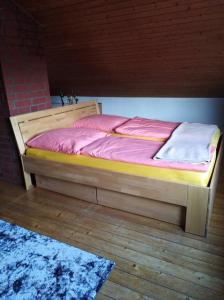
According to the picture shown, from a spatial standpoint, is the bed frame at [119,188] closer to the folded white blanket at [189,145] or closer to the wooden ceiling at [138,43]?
the folded white blanket at [189,145]

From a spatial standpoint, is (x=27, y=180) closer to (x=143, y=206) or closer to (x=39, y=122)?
(x=39, y=122)

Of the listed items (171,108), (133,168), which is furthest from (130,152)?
(171,108)

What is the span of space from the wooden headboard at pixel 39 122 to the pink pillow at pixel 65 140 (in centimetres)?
10

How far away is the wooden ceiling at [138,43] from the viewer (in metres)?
2.47

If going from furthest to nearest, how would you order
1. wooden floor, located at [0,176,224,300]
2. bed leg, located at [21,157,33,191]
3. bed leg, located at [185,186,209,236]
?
bed leg, located at [21,157,33,191] → bed leg, located at [185,186,209,236] → wooden floor, located at [0,176,224,300]

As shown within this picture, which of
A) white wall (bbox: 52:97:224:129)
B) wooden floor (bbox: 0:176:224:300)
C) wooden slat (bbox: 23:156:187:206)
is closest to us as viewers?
wooden floor (bbox: 0:176:224:300)

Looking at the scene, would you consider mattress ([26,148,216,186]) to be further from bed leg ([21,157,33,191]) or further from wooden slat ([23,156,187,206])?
bed leg ([21,157,33,191])

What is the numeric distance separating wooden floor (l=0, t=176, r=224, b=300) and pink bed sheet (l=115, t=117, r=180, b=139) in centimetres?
88

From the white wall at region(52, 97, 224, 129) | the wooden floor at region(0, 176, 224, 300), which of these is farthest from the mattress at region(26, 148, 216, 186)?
the white wall at region(52, 97, 224, 129)

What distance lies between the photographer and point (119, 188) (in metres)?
2.14

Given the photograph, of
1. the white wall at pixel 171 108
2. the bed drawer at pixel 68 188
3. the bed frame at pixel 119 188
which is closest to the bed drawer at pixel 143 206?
the bed frame at pixel 119 188

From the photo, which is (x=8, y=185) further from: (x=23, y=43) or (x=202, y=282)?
(x=202, y=282)

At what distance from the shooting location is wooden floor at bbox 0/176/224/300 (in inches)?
57.7

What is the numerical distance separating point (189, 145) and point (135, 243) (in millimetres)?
984
